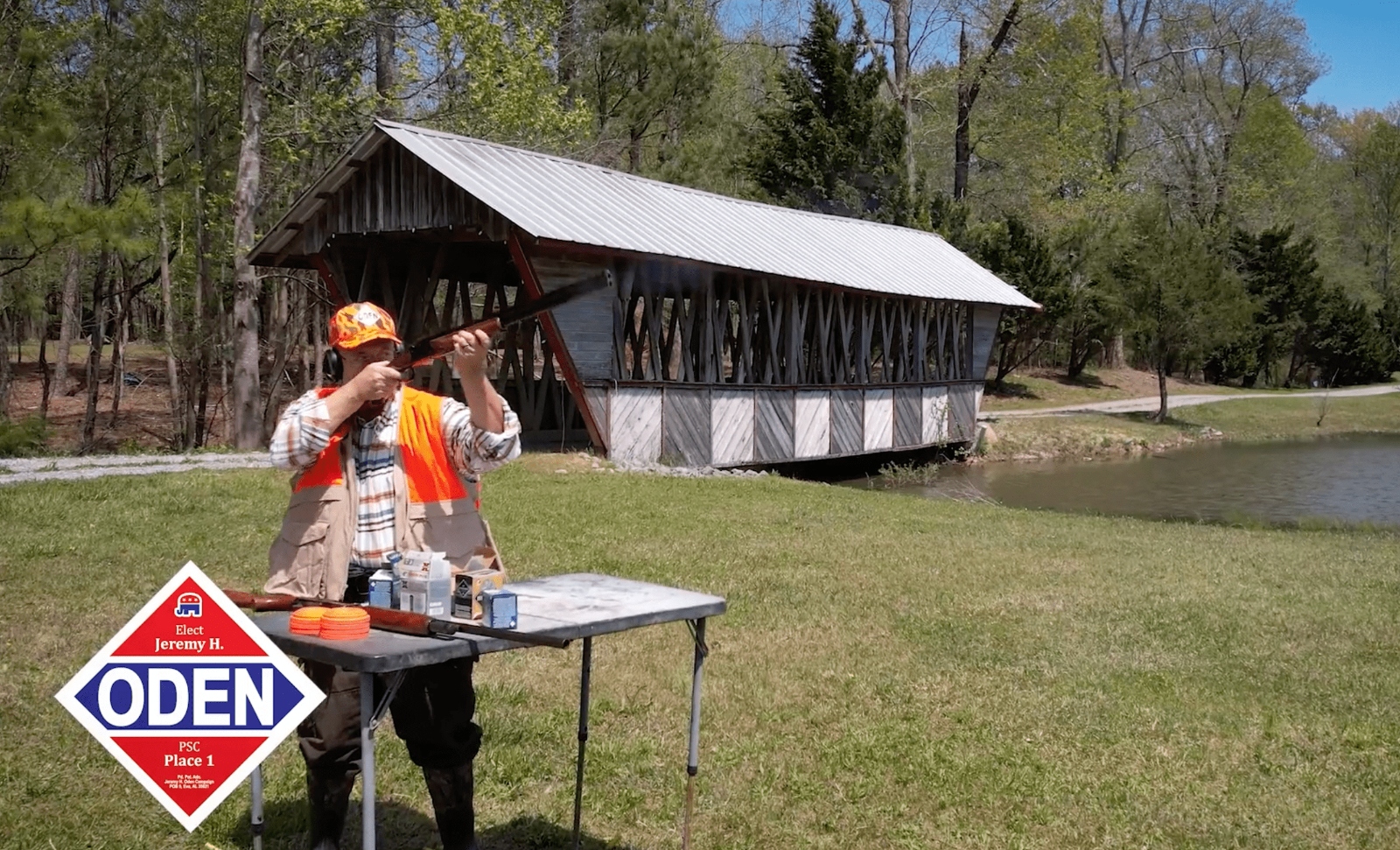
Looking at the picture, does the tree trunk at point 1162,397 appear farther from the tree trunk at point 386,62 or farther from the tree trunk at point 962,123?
the tree trunk at point 386,62

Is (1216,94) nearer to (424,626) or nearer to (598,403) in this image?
(598,403)

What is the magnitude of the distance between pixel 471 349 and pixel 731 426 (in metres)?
18.3

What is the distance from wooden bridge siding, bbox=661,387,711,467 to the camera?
21344 millimetres

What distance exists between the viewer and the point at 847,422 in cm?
2659

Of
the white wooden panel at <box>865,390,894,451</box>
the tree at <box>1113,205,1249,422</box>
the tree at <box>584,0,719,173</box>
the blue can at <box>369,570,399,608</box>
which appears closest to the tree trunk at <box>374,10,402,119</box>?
the tree at <box>584,0,719,173</box>

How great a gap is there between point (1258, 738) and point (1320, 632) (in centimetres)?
310

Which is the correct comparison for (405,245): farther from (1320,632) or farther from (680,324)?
(1320,632)

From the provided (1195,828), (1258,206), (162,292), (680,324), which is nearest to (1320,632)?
(1195,828)

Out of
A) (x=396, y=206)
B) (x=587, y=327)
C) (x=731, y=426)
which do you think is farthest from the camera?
(x=731, y=426)

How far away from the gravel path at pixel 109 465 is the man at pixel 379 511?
461 inches

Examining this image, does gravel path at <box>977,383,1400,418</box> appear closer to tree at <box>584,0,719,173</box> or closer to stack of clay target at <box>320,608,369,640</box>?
tree at <box>584,0,719,173</box>

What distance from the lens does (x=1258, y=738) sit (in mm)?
7129

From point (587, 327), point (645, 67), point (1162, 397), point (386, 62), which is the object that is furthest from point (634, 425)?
point (1162, 397)

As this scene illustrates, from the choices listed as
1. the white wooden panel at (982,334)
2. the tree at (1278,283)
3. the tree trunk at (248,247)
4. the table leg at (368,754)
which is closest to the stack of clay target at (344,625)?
the table leg at (368,754)
